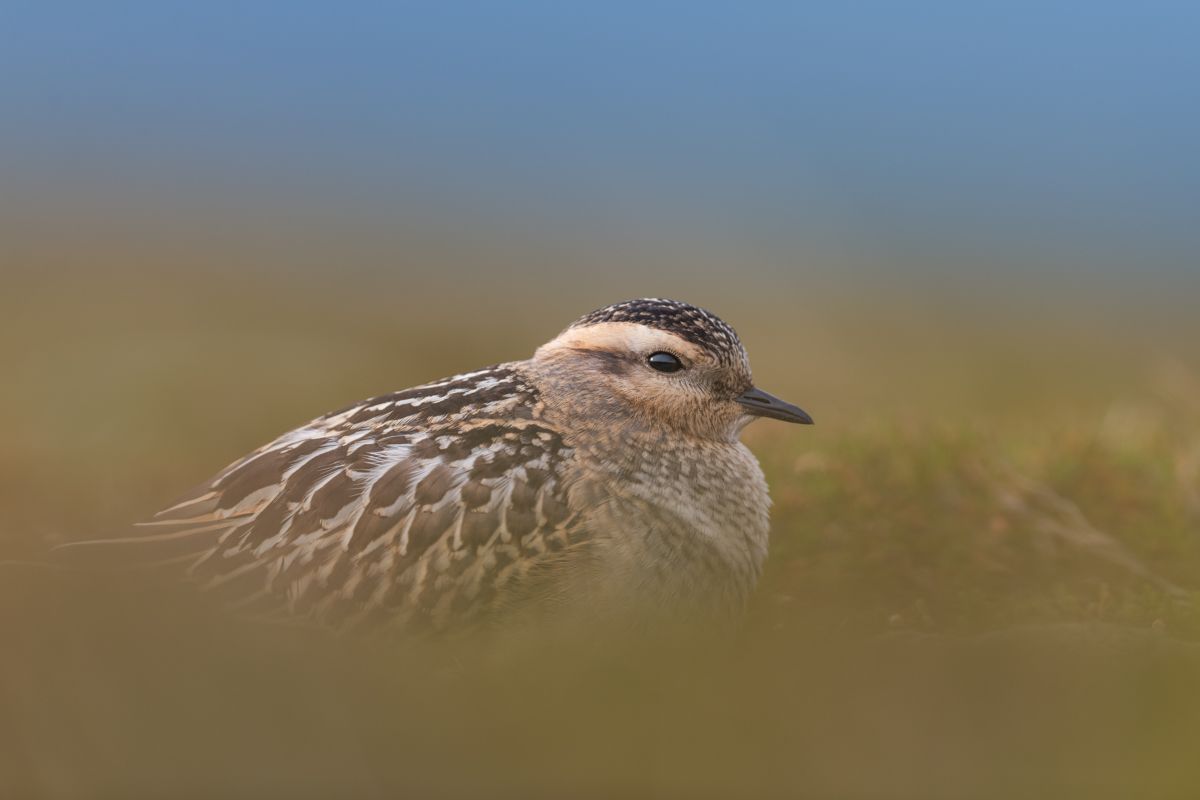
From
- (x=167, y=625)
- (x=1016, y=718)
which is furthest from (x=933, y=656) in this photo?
(x=167, y=625)

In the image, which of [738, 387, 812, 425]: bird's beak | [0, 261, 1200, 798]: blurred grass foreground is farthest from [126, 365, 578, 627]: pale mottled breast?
[738, 387, 812, 425]: bird's beak

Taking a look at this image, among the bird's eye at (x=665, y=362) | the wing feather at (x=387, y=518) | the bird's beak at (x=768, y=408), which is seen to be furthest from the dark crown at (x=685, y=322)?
the wing feather at (x=387, y=518)

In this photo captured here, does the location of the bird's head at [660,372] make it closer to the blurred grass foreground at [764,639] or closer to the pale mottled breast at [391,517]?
the pale mottled breast at [391,517]

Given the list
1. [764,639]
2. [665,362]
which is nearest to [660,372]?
[665,362]

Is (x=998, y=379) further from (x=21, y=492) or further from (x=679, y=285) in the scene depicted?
(x=21, y=492)

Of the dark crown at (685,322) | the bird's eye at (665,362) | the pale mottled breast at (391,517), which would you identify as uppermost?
the dark crown at (685,322)

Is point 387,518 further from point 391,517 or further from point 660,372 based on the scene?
point 660,372
